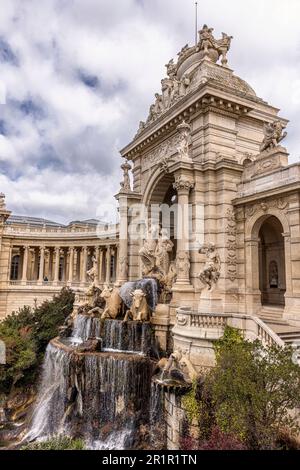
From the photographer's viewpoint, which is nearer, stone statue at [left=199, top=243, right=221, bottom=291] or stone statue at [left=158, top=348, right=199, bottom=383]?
stone statue at [left=158, top=348, right=199, bottom=383]

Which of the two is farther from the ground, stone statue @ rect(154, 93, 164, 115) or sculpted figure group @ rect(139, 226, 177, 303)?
stone statue @ rect(154, 93, 164, 115)

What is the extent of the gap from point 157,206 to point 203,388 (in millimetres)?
15493

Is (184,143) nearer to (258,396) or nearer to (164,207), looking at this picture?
(164,207)

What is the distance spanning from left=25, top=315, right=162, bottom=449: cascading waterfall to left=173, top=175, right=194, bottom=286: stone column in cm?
333

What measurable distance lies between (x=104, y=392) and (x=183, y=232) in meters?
8.57

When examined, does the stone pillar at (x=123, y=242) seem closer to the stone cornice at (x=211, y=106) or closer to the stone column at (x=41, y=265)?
the stone cornice at (x=211, y=106)

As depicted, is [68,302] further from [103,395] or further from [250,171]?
[250,171]

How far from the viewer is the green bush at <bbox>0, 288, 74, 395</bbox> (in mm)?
18053

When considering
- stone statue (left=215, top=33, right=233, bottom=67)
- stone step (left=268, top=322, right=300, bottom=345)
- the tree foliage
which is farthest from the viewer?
stone statue (left=215, top=33, right=233, bottom=67)

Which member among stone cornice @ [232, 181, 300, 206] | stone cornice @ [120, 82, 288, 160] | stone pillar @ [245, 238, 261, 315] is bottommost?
stone pillar @ [245, 238, 261, 315]

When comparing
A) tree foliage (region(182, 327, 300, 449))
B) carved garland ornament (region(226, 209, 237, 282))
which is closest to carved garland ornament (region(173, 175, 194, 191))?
carved garland ornament (region(226, 209, 237, 282))

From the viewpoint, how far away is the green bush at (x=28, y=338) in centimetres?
1805

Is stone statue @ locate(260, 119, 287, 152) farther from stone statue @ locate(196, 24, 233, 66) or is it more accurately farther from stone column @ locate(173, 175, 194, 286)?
stone statue @ locate(196, 24, 233, 66)

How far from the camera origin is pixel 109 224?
1638 inches
